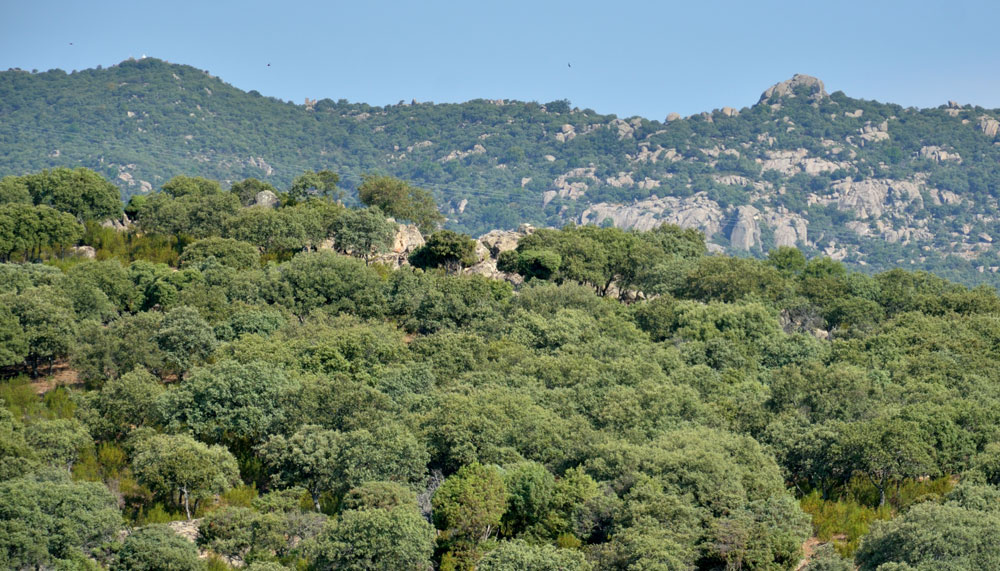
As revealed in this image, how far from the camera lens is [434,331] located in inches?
2790

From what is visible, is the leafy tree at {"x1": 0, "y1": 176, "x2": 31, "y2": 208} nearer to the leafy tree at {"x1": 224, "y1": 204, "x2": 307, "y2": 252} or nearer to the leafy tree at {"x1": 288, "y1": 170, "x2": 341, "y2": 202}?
the leafy tree at {"x1": 224, "y1": 204, "x2": 307, "y2": 252}

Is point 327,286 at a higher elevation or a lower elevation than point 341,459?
higher

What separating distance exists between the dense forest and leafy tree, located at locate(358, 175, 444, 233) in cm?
1155

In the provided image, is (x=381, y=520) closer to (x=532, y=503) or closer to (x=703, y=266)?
(x=532, y=503)

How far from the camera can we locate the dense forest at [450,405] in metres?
41.7

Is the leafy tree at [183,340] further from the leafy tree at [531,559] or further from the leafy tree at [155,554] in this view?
the leafy tree at [531,559]

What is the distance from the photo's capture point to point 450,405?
172 ft

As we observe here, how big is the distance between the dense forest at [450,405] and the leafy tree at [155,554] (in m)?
0.13

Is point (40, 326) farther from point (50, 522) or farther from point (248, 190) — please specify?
point (248, 190)

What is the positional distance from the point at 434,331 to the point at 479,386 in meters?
13.5

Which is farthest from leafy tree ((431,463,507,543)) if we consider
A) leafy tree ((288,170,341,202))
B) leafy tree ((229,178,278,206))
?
leafy tree ((229,178,278,206))

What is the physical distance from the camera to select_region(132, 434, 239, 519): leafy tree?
45500 mm

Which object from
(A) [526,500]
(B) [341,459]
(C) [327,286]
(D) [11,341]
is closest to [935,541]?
(A) [526,500]

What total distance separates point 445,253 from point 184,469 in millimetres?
40793
